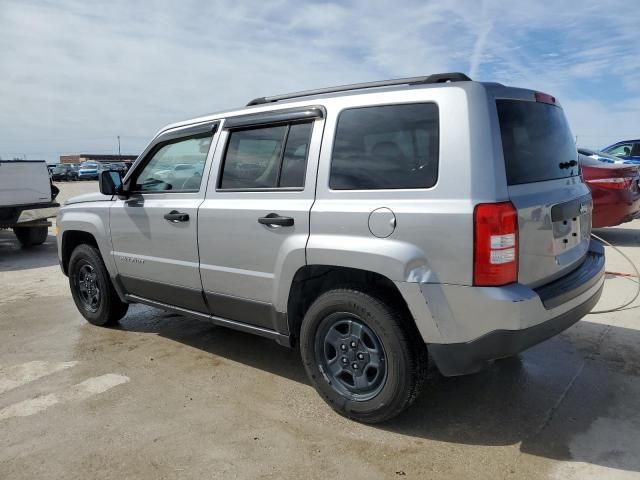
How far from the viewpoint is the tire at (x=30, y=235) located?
1047 centimetres

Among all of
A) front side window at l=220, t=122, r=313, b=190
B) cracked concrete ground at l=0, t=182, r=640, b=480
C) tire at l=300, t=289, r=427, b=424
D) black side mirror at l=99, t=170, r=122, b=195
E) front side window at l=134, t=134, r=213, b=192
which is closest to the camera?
cracked concrete ground at l=0, t=182, r=640, b=480

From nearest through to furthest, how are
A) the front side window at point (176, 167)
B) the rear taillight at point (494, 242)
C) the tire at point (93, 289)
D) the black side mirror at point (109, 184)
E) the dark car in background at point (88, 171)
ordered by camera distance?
the rear taillight at point (494, 242) → the front side window at point (176, 167) → the black side mirror at point (109, 184) → the tire at point (93, 289) → the dark car in background at point (88, 171)

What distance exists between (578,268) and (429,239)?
47.1 inches

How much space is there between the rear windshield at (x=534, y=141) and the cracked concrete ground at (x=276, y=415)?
4.76 ft

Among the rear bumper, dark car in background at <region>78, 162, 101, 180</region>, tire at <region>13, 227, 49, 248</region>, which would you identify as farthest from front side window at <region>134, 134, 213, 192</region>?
dark car in background at <region>78, 162, 101, 180</region>

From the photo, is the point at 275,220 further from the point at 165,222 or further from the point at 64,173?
the point at 64,173

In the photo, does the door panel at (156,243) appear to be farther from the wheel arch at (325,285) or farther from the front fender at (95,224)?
the wheel arch at (325,285)

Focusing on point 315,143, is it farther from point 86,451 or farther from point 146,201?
point 86,451

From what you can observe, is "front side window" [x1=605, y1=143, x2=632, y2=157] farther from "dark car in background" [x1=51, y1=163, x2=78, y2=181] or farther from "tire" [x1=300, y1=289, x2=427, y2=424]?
"dark car in background" [x1=51, y1=163, x2=78, y2=181]

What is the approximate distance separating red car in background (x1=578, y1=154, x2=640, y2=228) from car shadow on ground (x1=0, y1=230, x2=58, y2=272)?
8.73 metres

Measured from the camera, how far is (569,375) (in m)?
3.85

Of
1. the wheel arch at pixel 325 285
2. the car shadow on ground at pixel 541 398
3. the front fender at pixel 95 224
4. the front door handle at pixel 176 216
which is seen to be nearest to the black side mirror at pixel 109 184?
the front fender at pixel 95 224

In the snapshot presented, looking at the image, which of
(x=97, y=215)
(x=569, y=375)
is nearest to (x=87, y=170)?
(x=97, y=215)

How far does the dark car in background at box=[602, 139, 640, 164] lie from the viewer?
1325 centimetres
